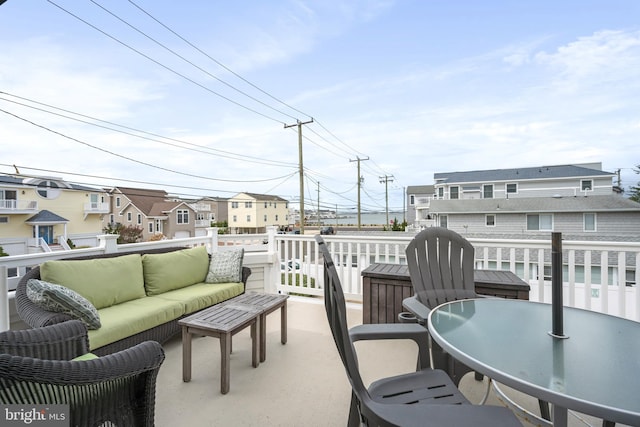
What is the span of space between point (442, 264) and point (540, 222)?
11533 millimetres

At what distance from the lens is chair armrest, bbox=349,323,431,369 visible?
146 cm

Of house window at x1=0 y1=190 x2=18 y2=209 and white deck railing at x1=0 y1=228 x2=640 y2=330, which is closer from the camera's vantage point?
white deck railing at x1=0 y1=228 x2=640 y2=330

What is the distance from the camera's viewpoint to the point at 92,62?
6.24 metres

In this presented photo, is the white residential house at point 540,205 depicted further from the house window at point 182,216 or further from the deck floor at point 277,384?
the house window at point 182,216

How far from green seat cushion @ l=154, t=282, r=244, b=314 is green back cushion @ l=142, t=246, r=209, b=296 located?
0.29ft

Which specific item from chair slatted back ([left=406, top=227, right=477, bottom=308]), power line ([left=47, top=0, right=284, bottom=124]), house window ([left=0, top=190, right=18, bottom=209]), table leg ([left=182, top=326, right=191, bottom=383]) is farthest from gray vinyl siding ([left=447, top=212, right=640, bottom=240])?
house window ([left=0, top=190, right=18, bottom=209])

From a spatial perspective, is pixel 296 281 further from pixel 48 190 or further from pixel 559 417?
pixel 48 190

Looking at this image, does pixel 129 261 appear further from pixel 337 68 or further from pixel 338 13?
pixel 337 68

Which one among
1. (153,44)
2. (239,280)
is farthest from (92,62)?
(239,280)

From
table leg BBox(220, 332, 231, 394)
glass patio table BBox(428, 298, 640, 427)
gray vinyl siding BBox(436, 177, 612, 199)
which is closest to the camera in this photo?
glass patio table BBox(428, 298, 640, 427)

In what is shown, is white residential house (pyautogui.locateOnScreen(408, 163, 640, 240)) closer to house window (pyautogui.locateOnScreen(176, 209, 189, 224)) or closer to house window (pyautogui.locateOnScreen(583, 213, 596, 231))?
house window (pyautogui.locateOnScreen(583, 213, 596, 231))

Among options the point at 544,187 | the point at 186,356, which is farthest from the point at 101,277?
the point at 544,187

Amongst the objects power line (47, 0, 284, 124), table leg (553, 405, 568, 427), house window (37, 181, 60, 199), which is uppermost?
power line (47, 0, 284, 124)

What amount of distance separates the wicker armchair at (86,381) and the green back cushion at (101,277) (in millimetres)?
1160
